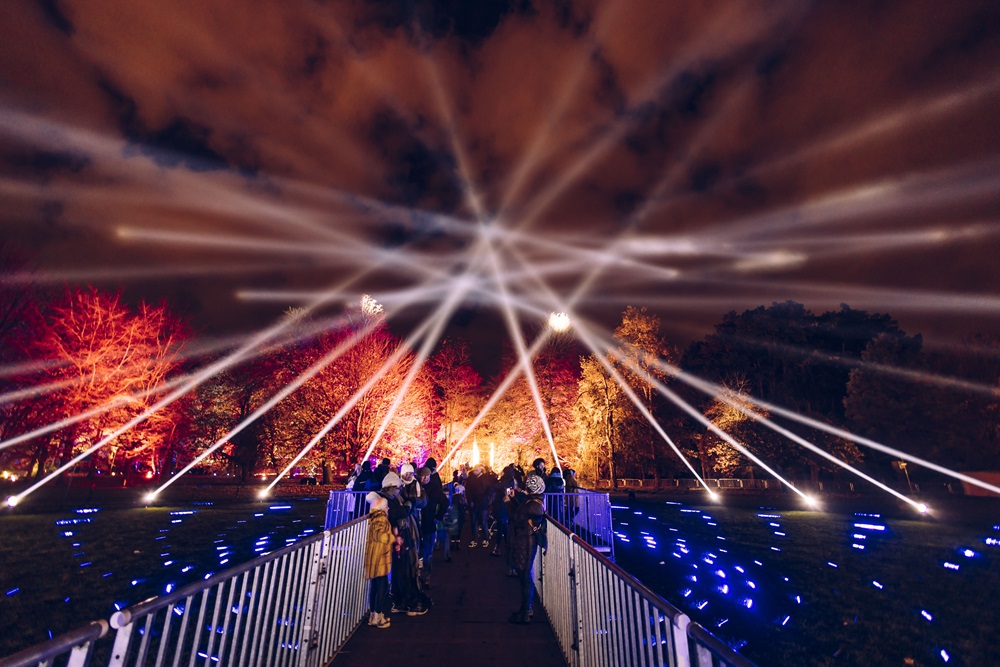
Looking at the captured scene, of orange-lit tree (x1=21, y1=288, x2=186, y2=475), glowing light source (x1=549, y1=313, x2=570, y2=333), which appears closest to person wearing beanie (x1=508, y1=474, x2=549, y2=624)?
orange-lit tree (x1=21, y1=288, x2=186, y2=475)

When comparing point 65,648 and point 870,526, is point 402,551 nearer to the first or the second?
point 65,648

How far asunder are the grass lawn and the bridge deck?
2.62 meters

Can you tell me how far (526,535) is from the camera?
7.48 meters

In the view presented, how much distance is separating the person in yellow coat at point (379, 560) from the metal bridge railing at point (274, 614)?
23 centimetres

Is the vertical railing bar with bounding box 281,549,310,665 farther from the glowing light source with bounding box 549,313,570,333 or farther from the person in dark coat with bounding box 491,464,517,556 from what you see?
the glowing light source with bounding box 549,313,570,333

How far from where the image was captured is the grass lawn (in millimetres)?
6793

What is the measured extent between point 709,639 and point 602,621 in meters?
2.58

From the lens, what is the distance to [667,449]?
46.5m

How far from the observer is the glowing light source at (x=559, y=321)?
44.6 meters

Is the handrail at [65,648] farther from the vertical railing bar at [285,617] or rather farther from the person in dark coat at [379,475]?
the person in dark coat at [379,475]

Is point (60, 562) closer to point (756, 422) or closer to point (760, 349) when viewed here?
point (756, 422)

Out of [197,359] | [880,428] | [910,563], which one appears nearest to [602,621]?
[910,563]

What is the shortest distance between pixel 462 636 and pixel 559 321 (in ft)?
127

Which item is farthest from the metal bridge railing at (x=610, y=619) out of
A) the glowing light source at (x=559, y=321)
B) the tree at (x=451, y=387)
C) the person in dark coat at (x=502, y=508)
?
the tree at (x=451, y=387)
